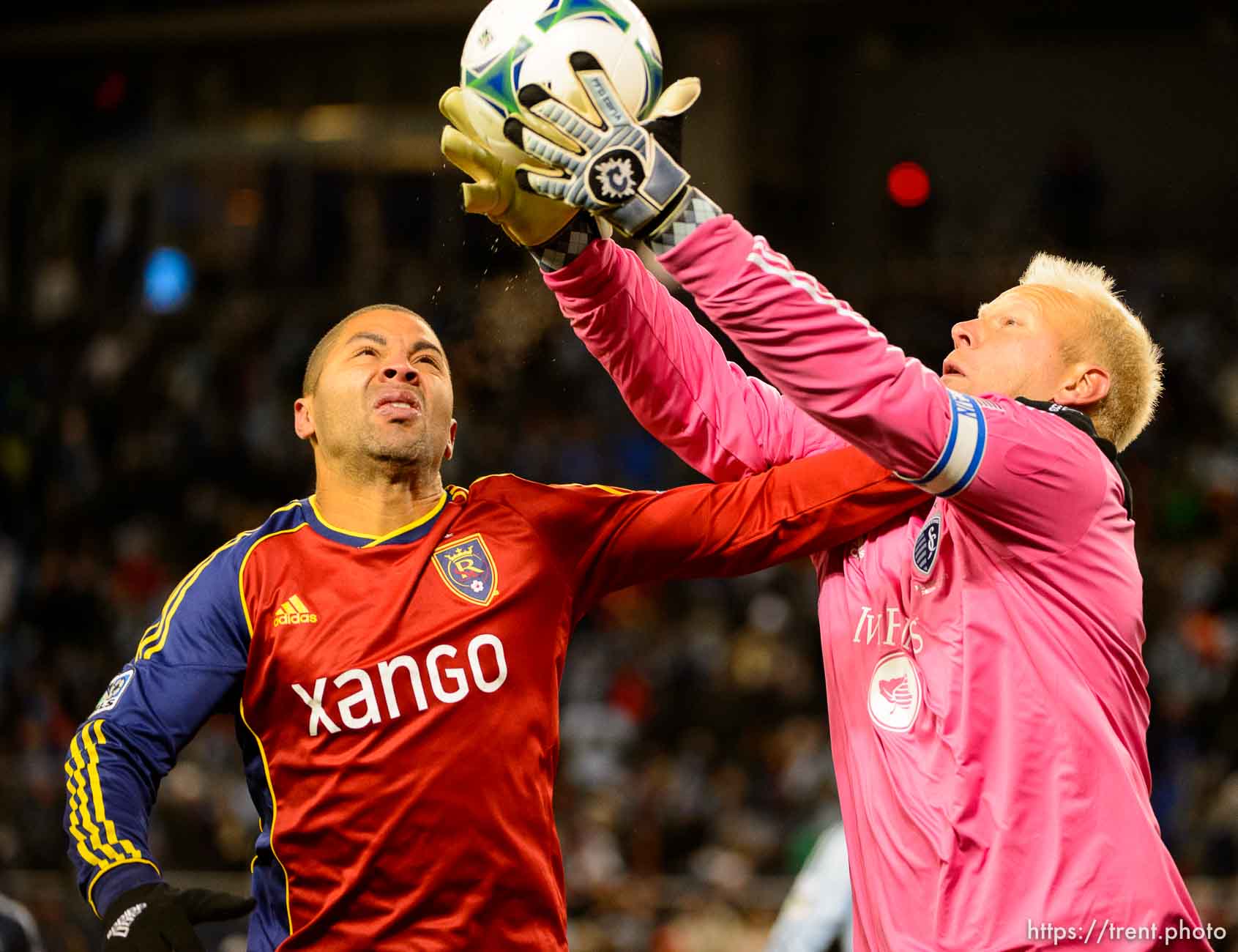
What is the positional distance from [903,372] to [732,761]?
795 centimetres

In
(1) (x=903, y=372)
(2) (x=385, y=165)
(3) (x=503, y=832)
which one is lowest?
(3) (x=503, y=832)

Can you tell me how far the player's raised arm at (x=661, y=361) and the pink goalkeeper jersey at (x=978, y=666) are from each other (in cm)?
50

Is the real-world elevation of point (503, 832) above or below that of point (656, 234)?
below

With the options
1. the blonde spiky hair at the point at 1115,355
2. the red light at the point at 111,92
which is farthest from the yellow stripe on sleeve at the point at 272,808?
the red light at the point at 111,92

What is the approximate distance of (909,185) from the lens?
16.1 metres

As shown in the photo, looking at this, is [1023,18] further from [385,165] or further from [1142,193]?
[385,165]

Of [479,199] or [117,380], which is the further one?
[117,380]

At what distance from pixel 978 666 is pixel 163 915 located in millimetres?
1541

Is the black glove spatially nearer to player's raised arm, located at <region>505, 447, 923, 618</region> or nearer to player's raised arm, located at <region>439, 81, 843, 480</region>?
player's raised arm, located at <region>505, 447, 923, 618</region>

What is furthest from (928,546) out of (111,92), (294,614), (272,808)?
(111,92)

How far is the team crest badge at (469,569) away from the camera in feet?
10.9

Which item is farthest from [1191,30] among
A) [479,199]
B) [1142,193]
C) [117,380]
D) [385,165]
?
[479,199]

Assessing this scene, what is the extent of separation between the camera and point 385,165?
56.9ft

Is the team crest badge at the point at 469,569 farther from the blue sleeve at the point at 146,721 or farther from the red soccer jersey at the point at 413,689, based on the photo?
the blue sleeve at the point at 146,721
